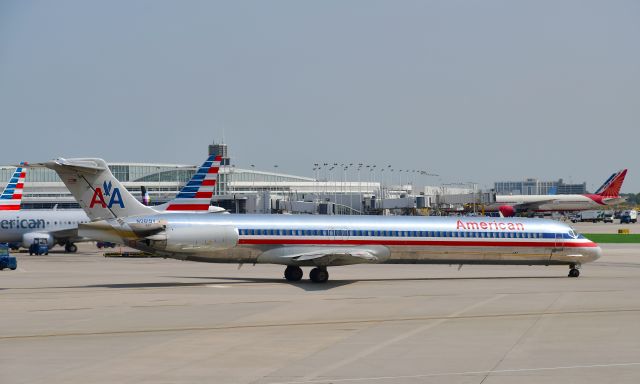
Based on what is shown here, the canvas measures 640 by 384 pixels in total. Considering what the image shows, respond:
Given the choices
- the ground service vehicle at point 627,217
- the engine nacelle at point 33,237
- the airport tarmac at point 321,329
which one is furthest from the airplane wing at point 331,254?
the ground service vehicle at point 627,217

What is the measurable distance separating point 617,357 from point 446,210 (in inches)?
5060

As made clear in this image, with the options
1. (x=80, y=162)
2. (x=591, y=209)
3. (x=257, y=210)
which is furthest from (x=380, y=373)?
(x=591, y=209)

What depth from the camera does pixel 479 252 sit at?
42.3 m

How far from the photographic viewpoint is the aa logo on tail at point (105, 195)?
37719 mm

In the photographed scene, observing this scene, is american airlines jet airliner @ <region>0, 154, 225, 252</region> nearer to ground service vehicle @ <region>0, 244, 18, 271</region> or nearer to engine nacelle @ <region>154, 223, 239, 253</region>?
ground service vehicle @ <region>0, 244, 18, 271</region>

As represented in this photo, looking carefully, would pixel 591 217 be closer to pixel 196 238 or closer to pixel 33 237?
pixel 33 237

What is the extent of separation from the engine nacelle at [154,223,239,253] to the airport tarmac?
189cm

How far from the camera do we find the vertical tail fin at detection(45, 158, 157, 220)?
37688mm

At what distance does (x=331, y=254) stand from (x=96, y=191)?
10.8 m

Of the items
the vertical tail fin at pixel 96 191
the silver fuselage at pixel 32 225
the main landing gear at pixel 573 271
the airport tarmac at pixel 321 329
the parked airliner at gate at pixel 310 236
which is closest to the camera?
the airport tarmac at pixel 321 329

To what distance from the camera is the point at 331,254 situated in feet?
125

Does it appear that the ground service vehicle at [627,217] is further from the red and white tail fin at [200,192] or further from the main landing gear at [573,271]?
the main landing gear at [573,271]

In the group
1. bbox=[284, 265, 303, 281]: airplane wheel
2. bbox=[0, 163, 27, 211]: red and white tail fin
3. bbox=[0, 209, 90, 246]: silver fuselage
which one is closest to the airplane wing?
bbox=[284, 265, 303, 281]: airplane wheel

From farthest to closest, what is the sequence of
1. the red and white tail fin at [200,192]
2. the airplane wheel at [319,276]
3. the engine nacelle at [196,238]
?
the red and white tail fin at [200,192]
the airplane wheel at [319,276]
the engine nacelle at [196,238]
